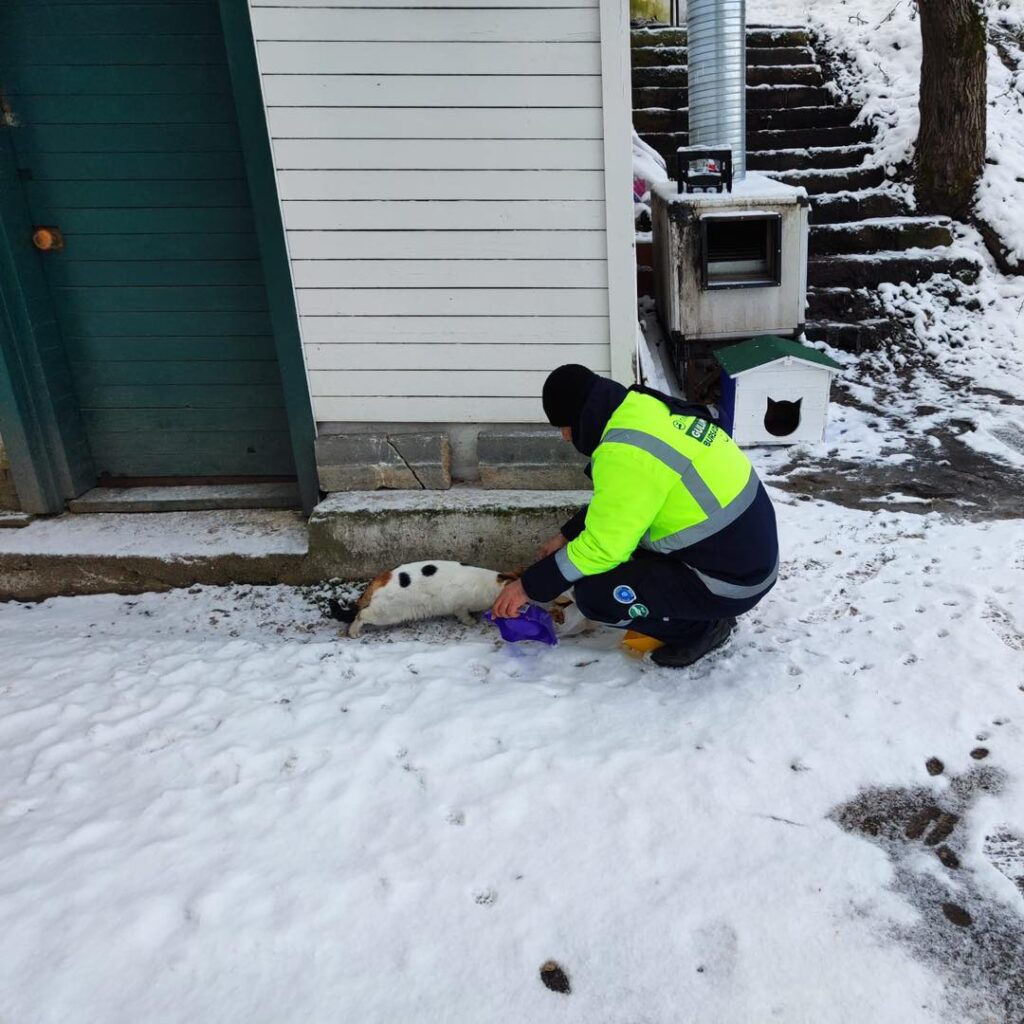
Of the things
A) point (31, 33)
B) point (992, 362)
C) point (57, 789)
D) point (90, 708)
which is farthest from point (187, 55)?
point (992, 362)

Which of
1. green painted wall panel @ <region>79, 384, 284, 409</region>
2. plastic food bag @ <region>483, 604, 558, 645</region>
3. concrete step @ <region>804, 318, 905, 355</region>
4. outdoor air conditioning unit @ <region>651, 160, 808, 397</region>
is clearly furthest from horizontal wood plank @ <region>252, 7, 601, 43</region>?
concrete step @ <region>804, 318, 905, 355</region>

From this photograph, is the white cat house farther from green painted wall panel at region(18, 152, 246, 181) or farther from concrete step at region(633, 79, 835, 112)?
concrete step at region(633, 79, 835, 112)

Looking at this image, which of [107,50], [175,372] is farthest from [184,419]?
[107,50]

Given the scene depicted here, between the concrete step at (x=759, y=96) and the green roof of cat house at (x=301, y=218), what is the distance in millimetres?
6288

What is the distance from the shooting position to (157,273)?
4.30 m

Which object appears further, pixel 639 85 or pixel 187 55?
pixel 639 85

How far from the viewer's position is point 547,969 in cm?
208

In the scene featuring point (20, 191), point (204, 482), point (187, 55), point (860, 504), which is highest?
point (187, 55)

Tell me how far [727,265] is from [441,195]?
3524mm

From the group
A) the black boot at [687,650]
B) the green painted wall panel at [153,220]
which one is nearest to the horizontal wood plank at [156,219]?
the green painted wall panel at [153,220]

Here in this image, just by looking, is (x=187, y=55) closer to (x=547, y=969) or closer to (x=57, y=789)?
(x=57, y=789)

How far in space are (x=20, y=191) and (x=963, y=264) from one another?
7810mm

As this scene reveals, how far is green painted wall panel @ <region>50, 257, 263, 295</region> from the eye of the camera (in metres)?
4.28

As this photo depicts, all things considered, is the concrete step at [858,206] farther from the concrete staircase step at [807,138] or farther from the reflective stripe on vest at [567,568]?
the reflective stripe on vest at [567,568]
